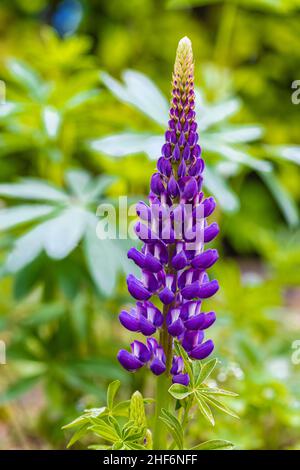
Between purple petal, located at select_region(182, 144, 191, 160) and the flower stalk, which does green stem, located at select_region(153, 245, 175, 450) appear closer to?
the flower stalk

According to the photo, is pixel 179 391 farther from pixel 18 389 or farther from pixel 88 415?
pixel 18 389

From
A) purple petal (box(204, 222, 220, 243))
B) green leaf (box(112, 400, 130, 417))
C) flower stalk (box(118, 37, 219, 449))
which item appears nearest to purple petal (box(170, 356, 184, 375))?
flower stalk (box(118, 37, 219, 449))

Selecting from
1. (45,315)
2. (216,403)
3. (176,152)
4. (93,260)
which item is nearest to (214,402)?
(216,403)

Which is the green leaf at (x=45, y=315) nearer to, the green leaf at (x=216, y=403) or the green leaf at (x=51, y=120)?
the green leaf at (x=51, y=120)

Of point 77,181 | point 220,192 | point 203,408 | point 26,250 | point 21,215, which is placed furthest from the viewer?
point 77,181
